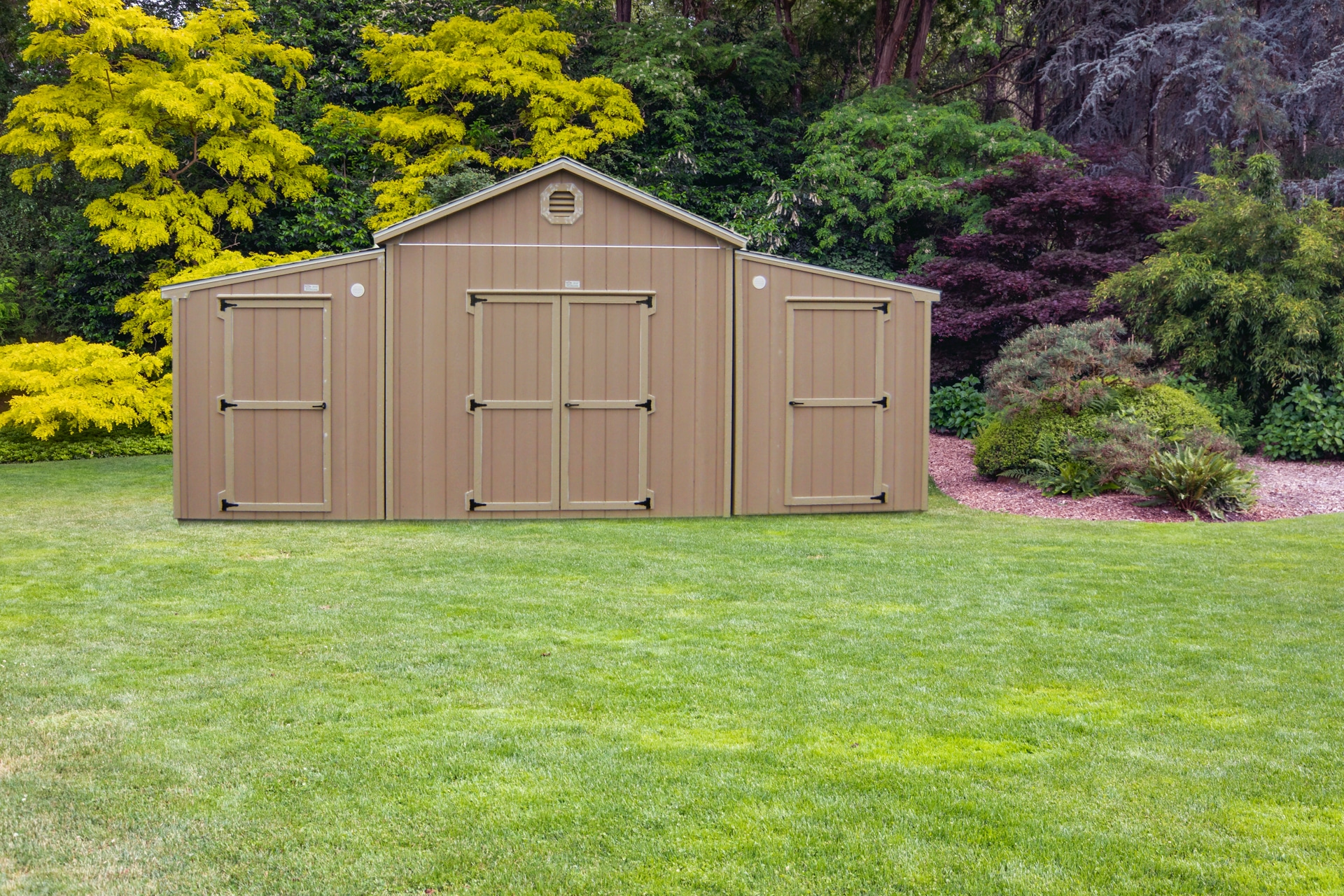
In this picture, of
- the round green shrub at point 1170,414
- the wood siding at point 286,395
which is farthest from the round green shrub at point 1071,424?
the wood siding at point 286,395

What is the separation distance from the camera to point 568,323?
9.12m

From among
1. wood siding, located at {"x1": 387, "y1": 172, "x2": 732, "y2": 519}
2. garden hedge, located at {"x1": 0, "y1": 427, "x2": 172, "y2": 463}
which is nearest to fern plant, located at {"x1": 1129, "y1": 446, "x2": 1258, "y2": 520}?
wood siding, located at {"x1": 387, "y1": 172, "x2": 732, "y2": 519}

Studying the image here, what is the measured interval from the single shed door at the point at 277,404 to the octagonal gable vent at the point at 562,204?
6.15 ft

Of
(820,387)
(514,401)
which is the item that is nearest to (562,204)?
(514,401)

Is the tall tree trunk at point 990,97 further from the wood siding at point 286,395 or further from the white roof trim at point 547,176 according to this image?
the wood siding at point 286,395

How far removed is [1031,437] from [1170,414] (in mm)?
1240

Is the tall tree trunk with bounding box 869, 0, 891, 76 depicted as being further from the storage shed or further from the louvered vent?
the louvered vent

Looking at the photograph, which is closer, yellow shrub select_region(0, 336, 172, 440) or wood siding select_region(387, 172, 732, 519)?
wood siding select_region(387, 172, 732, 519)

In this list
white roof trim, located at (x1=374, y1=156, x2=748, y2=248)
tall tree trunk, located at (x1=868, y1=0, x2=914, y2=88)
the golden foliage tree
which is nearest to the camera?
white roof trim, located at (x1=374, y1=156, x2=748, y2=248)

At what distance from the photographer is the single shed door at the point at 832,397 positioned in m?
9.40

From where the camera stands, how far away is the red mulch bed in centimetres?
944

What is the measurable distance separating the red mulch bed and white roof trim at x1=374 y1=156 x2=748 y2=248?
11.4 ft

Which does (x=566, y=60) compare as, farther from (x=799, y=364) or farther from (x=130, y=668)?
(x=130, y=668)

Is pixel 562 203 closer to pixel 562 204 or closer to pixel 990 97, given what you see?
pixel 562 204
